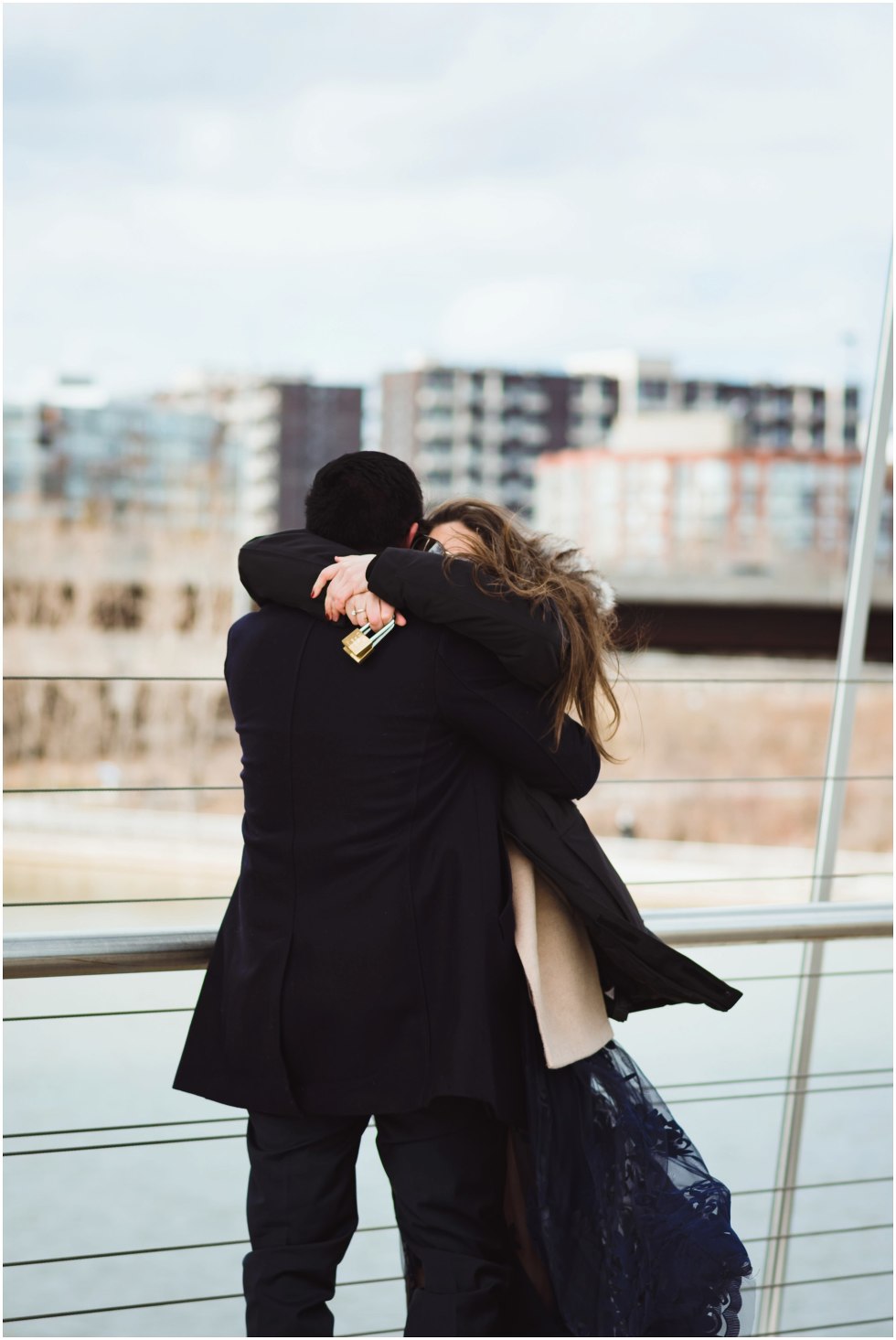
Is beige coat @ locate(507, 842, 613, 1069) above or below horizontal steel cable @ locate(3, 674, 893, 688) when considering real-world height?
below

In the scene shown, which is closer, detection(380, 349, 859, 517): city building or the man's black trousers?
the man's black trousers

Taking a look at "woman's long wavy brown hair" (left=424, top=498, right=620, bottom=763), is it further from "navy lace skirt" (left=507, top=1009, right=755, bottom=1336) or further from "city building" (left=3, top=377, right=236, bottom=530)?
"city building" (left=3, top=377, right=236, bottom=530)

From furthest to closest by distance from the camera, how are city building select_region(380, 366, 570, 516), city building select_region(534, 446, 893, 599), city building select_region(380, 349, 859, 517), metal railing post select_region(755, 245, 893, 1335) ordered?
city building select_region(380, 349, 859, 517)
city building select_region(380, 366, 570, 516)
city building select_region(534, 446, 893, 599)
metal railing post select_region(755, 245, 893, 1335)

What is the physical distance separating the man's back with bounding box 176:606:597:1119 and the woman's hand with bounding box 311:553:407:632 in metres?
0.03

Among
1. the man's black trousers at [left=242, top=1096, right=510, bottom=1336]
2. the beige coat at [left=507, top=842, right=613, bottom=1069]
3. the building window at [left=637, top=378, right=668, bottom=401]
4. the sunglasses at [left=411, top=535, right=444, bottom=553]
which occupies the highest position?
the building window at [left=637, top=378, right=668, bottom=401]

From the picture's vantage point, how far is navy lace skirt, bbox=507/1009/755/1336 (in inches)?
62.7

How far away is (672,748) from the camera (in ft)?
84.8

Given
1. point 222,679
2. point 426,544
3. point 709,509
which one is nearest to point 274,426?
point 709,509

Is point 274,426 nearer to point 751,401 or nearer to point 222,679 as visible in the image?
point 751,401

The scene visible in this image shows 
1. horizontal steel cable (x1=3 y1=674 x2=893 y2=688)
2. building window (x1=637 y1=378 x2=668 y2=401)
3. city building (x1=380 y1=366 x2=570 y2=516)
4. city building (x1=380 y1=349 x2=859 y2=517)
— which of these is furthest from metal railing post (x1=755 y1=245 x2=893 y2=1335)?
building window (x1=637 y1=378 x2=668 y2=401)

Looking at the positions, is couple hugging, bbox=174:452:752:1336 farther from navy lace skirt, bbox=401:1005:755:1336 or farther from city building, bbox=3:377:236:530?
city building, bbox=3:377:236:530

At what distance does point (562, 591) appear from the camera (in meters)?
1.64

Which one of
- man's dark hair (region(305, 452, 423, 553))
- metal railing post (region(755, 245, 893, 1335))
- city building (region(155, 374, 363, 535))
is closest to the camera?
man's dark hair (region(305, 452, 423, 553))

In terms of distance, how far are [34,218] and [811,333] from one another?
72.5 ft
